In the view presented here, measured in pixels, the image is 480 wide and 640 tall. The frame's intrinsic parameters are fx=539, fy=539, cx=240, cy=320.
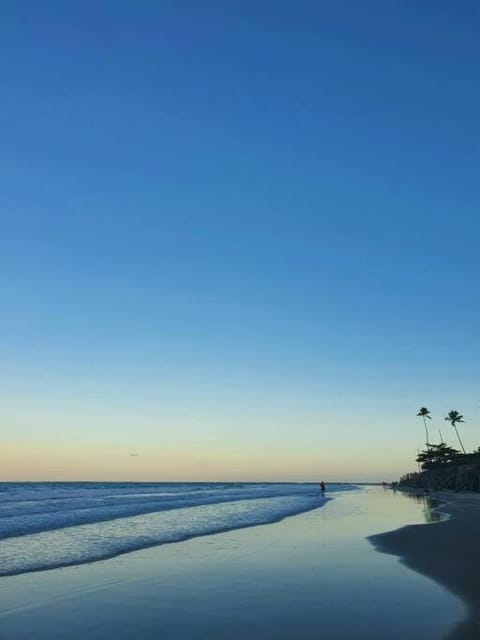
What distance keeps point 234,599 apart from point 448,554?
940 centimetres

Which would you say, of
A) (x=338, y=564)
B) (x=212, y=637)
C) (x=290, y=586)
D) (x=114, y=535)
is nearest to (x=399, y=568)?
(x=338, y=564)

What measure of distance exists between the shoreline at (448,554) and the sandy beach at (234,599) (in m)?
0.35

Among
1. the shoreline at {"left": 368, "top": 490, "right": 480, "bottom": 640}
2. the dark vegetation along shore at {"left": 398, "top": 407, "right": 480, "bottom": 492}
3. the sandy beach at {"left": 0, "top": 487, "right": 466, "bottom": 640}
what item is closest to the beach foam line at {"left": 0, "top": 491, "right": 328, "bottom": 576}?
the sandy beach at {"left": 0, "top": 487, "right": 466, "bottom": 640}

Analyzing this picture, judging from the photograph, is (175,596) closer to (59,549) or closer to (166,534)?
(59,549)

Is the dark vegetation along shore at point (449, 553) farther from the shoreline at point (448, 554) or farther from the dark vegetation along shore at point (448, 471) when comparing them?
the dark vegetation along shore at point (448, 471)

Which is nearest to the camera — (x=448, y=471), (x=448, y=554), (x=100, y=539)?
(x=448, y=554)

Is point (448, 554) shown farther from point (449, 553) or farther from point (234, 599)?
point (234, 599)

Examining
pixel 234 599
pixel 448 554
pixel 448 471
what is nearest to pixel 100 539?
pixel 234 599

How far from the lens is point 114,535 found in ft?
89.8

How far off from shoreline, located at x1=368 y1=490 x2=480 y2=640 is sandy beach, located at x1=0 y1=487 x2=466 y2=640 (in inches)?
14.0

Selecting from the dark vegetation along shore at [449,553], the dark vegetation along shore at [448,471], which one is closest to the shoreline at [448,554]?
the dark vegetation along shore at [449,553]

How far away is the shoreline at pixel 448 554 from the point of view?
36.0ft

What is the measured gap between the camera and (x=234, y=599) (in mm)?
12492

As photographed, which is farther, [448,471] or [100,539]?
[448,471]
